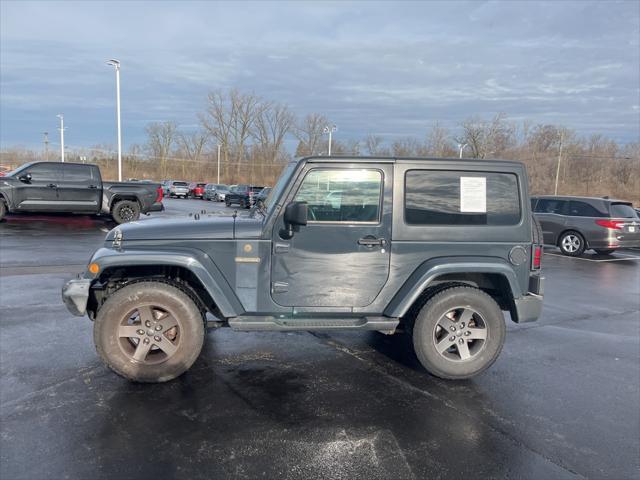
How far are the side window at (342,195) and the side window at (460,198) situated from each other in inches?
12.3

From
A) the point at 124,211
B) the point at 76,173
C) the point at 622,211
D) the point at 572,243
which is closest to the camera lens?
the point at 622,211

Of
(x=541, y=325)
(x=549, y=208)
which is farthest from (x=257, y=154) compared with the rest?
(x=541, y=325)

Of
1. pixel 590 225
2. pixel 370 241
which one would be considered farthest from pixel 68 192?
pixel 590 225

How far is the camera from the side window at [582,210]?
13.2 metres

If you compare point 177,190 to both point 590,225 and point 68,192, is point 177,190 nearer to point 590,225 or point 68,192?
point 68,192

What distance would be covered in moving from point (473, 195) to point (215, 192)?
4039cm

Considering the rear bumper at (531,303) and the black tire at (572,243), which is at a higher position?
the rear bumper at (531,303)

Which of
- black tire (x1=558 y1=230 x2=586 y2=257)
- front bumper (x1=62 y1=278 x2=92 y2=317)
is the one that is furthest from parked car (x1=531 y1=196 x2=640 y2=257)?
front bumper (x1=62 y1=278 x2=92 y2=317)

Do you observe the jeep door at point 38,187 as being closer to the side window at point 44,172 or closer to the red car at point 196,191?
the side window at point 44,172

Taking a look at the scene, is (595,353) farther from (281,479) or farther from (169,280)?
(169,280)

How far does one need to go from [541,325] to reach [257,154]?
72005 mm

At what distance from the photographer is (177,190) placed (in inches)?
1702

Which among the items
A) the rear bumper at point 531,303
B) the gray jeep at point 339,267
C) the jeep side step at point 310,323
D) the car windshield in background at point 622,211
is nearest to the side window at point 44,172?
the gray jeep at point 339,267

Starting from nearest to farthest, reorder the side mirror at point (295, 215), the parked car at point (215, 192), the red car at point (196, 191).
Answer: the side mirror at point (295, 215), the parked car at point (215, 192), the red car at point (196, 191)
